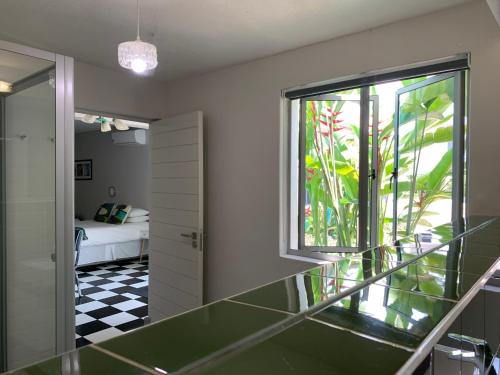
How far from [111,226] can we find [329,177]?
4.21 metres

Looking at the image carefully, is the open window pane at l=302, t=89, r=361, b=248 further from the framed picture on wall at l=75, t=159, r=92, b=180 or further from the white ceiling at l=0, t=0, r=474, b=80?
the framed picture on wall at l=75, t=159, r=92, b=180

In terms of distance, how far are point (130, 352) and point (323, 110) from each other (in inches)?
109

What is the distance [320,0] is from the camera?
1.90 m

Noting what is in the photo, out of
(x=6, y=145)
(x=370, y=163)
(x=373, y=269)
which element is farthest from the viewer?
(x=370, y=163)

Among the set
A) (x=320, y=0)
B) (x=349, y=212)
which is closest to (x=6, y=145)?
(x=320, y=0)

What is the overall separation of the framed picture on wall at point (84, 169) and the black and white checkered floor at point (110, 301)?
2.81 meters

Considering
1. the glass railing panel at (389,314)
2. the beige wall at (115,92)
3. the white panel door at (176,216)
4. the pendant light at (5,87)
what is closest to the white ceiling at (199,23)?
the beige wall at (115,92)

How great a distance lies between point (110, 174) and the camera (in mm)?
7422

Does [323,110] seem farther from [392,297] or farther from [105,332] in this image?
[105,332]

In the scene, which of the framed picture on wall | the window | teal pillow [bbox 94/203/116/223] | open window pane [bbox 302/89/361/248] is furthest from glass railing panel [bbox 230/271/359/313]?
the framed picture on wall

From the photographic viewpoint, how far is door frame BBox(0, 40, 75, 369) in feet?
6.75

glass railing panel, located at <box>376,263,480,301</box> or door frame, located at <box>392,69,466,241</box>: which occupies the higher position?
door frame, located at <box>392,69,466,241</box>

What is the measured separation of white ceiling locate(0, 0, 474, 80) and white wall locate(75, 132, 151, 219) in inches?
157

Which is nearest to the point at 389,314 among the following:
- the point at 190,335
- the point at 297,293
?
the point at 297,293
